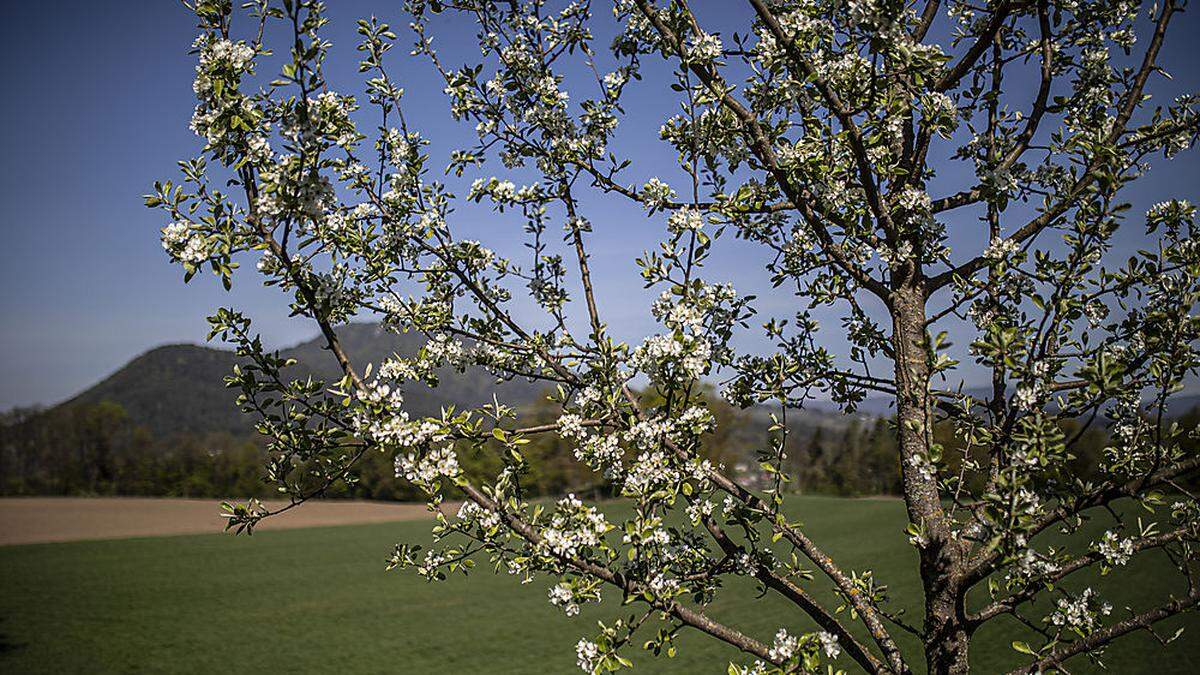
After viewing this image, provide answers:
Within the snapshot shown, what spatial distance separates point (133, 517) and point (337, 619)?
46.3 metres

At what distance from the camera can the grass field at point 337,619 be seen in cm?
1689

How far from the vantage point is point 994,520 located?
264cm

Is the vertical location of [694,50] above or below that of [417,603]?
above

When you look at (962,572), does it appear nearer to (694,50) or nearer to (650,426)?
(650,426)

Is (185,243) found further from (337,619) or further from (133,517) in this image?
(133,517)

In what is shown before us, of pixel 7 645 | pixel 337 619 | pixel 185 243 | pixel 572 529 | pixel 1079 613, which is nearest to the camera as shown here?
pixel 185 243

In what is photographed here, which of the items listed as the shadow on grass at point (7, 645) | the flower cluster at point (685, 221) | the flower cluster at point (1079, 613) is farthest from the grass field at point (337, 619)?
the flower cluster at point (685, 221)

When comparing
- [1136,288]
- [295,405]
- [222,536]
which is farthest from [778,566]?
[222,536]

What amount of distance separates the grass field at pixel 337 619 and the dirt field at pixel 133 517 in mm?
14377

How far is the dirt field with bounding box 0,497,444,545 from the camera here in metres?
48.5

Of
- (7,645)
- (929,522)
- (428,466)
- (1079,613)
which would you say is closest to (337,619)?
(7,645)

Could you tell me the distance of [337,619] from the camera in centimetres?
2223

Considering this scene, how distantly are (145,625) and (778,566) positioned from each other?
25.1 meters

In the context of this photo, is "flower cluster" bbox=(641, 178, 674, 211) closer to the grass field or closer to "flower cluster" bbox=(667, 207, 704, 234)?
"flower cluster" bbox=(667, 207, 704, 234)
